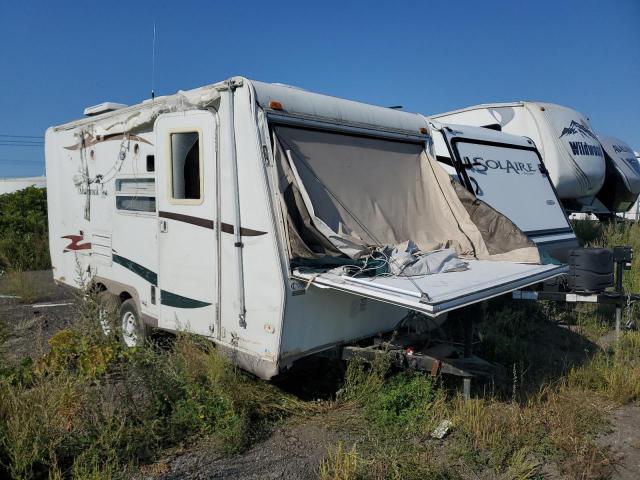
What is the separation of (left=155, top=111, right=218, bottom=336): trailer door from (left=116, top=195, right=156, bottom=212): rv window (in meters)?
0.27

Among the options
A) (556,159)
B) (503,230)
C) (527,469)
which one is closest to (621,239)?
(556,159)

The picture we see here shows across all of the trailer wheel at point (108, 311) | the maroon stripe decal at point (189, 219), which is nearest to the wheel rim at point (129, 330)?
the trailer wheel at point (108, 311)

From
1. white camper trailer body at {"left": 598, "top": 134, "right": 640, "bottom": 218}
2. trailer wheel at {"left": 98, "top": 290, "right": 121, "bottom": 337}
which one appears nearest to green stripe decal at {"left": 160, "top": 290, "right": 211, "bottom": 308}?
trailer wheel at {"left": 98, "top": 290, "right": 121, "bottom": 337}

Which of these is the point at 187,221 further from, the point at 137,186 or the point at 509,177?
the point at 509,177

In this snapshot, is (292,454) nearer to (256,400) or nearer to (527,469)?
(256,400)

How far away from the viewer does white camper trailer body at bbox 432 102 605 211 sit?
941 cm

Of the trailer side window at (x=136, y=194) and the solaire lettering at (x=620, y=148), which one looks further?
the solaire lettering at (x=620, y=148)

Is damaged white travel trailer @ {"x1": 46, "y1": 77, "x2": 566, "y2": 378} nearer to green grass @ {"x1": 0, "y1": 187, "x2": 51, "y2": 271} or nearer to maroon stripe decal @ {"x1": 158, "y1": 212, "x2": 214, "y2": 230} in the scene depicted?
maroon stripe decal @ {"x1": 158, "y1": 212, "x2": 214, "y2": 230}

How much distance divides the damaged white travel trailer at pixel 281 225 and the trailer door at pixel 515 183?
3.51 ft

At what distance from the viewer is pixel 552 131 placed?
946 cm

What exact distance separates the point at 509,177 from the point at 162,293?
183 inches

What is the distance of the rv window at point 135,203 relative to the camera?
5.44m

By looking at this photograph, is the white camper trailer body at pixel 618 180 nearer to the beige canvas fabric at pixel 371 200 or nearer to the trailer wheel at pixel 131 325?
the beige canvas fabric at pixel 371 200

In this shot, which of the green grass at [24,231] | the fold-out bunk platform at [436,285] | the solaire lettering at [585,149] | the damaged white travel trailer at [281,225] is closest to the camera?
the fold-out bunk platform at [436,285]
